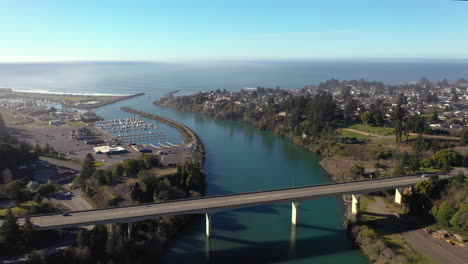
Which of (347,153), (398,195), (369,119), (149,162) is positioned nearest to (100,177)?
(149,162)

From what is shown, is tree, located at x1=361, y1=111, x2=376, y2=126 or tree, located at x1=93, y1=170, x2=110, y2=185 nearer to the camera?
tree, located at x1=93, y1=170, x2=110, y2=185

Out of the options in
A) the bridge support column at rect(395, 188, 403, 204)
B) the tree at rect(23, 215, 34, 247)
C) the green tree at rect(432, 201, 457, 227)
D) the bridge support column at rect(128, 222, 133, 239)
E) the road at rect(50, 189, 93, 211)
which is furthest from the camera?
the bridge support column at rect(395, 188, 403, 204)

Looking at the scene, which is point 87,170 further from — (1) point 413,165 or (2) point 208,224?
(1) point 413,165

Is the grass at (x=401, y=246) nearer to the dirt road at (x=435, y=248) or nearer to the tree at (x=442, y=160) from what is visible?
the dirt road at (x=435, y=248)

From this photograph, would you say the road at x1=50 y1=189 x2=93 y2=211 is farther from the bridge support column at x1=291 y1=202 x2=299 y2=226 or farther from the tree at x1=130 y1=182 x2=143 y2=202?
the bridge support column at x1=291 y1=202 x2=299 y2=226

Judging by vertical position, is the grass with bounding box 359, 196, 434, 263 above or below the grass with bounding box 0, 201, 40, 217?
below

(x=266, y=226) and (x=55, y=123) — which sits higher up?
(x=55, y=123)

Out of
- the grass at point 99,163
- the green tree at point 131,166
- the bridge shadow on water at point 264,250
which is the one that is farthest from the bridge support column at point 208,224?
the grass at point 99,163

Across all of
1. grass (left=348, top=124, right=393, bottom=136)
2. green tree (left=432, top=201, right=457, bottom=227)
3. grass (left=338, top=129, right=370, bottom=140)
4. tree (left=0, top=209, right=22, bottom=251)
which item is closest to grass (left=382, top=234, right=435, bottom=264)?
green tree (left=432, top=201, right=457, bottom=227)
